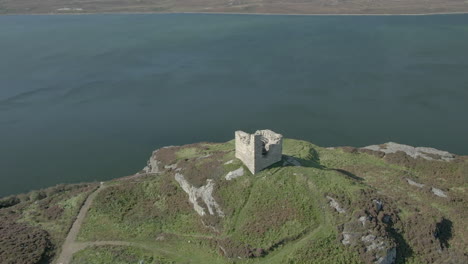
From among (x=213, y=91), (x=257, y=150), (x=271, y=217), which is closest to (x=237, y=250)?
(x=271, y=217)

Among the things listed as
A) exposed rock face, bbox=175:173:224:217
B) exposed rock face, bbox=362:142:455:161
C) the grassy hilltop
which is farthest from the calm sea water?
exposed rock face, bbox=175:173:224:217

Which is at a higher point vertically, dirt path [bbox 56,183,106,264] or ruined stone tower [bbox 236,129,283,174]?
ruined stone tower [bbox 236,129,283,174]

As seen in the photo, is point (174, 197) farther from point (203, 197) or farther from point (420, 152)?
point (420, 152)

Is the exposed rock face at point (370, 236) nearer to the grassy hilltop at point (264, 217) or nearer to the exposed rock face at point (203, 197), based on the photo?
the grassy hilltop at point (264, 217)

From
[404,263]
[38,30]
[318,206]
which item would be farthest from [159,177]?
[38,30]

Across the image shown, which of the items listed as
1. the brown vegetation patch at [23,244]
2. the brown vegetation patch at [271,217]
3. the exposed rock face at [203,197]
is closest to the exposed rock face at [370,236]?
the brown vegetation patch at [271,217]

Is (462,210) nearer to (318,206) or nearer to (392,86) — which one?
(318,206)

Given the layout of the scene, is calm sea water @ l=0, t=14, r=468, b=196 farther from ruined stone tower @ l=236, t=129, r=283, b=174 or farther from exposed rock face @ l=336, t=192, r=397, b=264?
exposed rock face @ l=336, t=192, r=397, b=264
